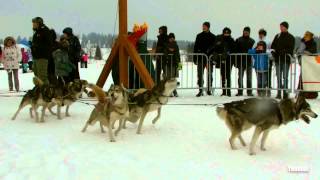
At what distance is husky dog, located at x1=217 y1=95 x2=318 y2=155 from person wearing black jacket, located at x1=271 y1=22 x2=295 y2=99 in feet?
17.9

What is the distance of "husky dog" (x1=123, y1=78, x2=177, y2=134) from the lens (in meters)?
8.31

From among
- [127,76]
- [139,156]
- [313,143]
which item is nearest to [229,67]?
[127,76]

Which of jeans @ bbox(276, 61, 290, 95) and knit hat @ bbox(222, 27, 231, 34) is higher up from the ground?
knit hat @ bbox(222, 27, 231, 34)

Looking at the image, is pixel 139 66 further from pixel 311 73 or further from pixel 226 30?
pixel 311 73

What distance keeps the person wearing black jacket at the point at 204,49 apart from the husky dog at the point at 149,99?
4.78 meters

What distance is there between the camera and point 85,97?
12820mm

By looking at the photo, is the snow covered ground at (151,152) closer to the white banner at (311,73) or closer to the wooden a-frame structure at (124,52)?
the wooden a-frame structure at (124,52)

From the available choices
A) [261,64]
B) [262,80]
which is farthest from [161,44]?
[262,80]

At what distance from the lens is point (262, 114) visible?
6723 mm

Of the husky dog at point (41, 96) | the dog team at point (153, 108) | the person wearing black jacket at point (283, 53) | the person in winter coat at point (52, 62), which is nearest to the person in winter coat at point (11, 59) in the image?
the person in winter coat at point (52, 62)

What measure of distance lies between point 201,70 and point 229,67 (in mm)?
762

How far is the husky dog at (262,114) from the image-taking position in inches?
262

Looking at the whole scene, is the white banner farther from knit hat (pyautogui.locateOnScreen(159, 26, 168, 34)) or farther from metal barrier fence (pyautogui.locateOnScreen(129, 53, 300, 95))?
knit hat (pyautogui.locateOnScreen(159, 26, 168, 34))

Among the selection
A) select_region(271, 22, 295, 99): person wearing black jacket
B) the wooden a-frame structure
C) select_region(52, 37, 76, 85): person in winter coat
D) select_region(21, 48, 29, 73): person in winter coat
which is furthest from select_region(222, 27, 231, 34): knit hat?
select_region(21, 48, 29, 73): person in winter coat
